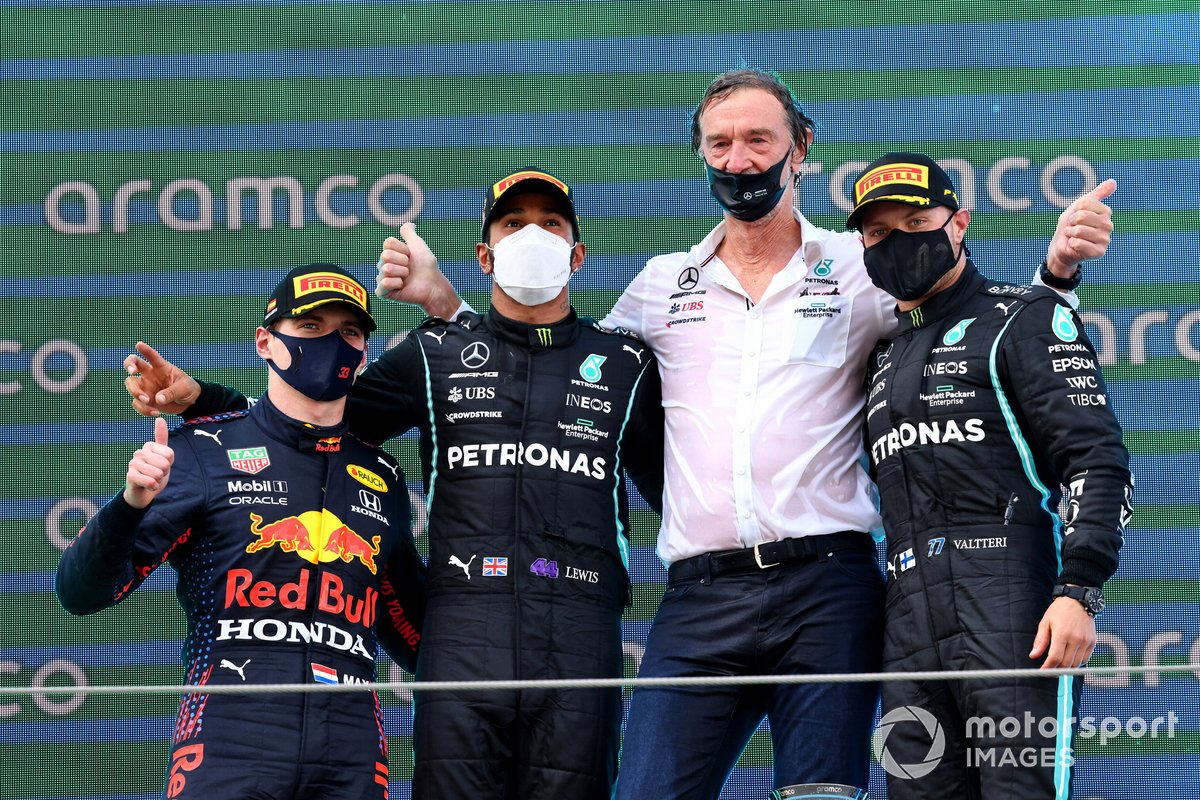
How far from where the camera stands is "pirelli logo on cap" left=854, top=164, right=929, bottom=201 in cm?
282

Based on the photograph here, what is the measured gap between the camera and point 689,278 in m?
3.13

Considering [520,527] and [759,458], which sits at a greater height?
[759,458]

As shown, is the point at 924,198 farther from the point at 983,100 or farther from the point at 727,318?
the point at 983,100

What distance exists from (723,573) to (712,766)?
32cm

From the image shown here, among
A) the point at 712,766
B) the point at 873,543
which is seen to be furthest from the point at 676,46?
the point at 712,766

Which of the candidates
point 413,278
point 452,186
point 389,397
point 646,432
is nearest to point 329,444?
point 389,397

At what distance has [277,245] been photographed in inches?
162

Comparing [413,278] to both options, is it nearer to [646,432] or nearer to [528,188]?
[528,188]

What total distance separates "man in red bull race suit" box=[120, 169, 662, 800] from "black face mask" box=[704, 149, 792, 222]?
0.29 metres

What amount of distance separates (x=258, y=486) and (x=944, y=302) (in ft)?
3.88

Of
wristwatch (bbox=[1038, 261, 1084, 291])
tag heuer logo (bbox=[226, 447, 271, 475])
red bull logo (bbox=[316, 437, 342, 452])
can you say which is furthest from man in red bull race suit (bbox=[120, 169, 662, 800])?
wristwatch (bbox=[1038, 261, 1084, 291])

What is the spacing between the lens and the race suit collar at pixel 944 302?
282 centimetres

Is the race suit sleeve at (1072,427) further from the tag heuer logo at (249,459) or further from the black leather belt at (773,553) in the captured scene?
the tag heuer logo at (249,459)

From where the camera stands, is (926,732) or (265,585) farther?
(265,585)
